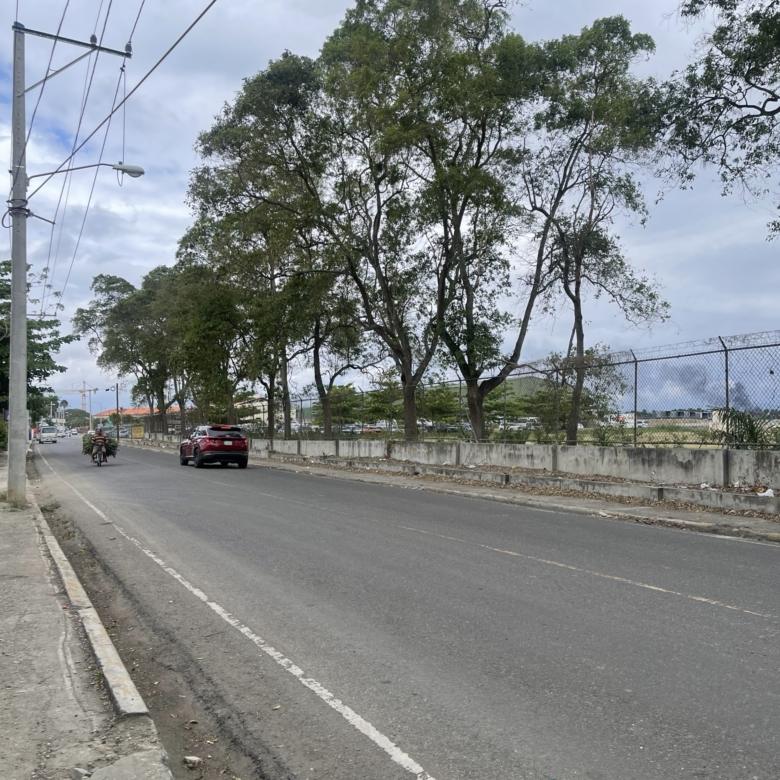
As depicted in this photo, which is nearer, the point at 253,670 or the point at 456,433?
the point at 253,670

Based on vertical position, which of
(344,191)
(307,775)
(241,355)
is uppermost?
(344,191)

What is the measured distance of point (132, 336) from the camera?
61000mm

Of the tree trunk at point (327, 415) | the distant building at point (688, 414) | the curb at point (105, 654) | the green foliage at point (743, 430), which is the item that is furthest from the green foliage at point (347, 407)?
the curb at point (105, 654)

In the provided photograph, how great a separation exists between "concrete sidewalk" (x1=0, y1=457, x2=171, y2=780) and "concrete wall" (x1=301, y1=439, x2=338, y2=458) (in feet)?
79.2

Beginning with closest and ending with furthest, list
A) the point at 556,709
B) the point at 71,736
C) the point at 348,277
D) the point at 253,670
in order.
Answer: the point at 71,736
the point at 556,709
the point at 253,670
the point at 348,277

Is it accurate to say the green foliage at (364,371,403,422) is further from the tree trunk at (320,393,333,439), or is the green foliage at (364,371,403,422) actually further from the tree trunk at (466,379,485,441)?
the tree trunk at (466,379,485,441)

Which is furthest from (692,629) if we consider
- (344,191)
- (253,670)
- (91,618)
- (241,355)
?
(241,355)

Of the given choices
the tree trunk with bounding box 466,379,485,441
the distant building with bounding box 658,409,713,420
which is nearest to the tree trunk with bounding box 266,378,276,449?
the tree trunk with bounding box 466,379,485,441

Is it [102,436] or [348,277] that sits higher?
[348,277]

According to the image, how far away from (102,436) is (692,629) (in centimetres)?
2968

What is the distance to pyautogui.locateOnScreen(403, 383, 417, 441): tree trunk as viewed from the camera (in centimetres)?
2739

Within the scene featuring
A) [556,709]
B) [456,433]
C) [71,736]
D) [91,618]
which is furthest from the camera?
Answer: [456,433]

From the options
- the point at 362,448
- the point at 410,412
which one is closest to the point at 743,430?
the point at 410,412

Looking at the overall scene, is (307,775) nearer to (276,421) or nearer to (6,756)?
(6,756)
